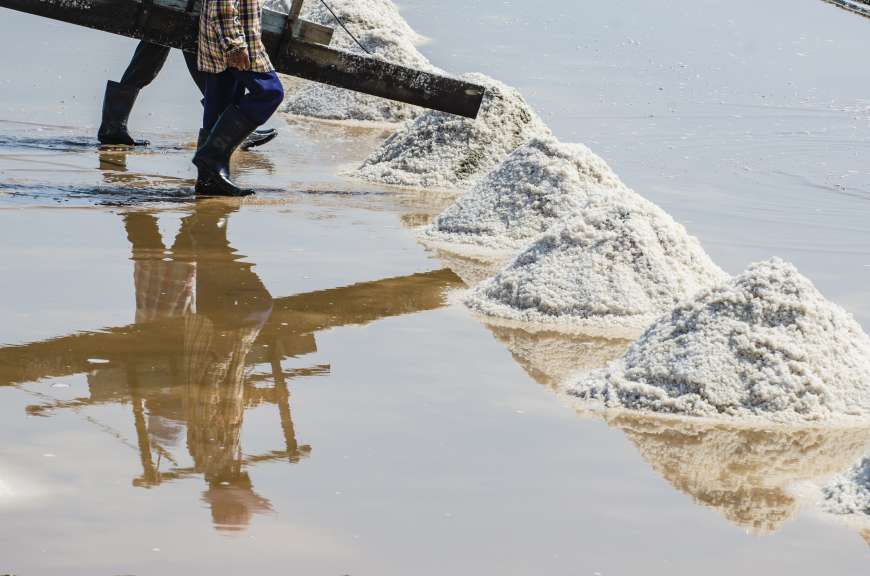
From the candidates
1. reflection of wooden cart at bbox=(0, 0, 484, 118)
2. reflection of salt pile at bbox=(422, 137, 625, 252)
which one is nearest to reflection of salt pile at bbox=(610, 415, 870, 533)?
reflection of salt pile at bbox=(422, 137, 625, 252)

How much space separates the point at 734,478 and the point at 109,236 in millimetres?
3888

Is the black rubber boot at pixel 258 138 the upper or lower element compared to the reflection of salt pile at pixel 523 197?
lower

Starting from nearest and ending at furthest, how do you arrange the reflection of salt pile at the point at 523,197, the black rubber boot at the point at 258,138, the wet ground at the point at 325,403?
the wet ground at the point at 325,403, the reflection of salt pile at the point at 523,197, the black rubber boot at the point at 258,138

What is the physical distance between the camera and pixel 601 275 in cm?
624

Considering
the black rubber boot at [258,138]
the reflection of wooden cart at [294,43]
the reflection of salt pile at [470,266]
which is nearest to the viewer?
the reflection of salt pile at [470,266]

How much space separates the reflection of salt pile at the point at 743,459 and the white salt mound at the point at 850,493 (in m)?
0.11

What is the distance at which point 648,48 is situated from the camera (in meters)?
20.9

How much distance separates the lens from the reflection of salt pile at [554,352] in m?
5.45

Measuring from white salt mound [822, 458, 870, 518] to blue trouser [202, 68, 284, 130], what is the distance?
488 cm

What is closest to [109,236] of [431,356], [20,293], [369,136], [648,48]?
[20,293]

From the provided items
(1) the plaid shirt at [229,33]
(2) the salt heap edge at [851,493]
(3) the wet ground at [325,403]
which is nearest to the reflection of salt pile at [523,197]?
(3) the wet ground at [325,403]

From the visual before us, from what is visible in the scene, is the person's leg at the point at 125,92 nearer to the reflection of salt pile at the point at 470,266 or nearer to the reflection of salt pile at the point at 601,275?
the reflection of salt pile at the point at 470,266

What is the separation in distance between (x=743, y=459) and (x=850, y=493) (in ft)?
1.63

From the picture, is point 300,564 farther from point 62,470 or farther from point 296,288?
point 296,288
